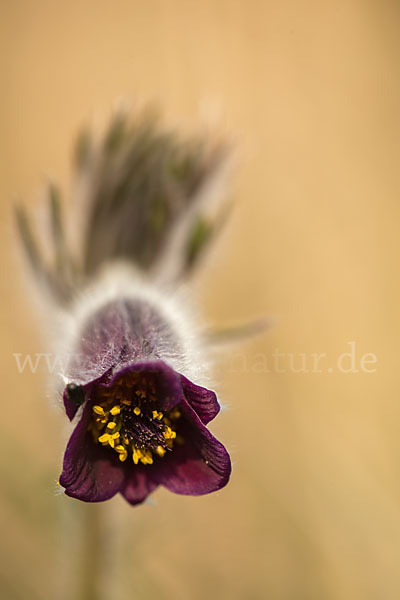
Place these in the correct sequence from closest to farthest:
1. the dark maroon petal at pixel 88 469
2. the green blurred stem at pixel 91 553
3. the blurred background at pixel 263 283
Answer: the dark maroon petal at pixel 88 469 → the green blurred stem at pixel 91 553 → the blurred background at pixel 263 283

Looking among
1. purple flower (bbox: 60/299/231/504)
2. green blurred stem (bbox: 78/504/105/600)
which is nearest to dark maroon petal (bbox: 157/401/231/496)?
purple flower (bbox: 60/299/231/504)

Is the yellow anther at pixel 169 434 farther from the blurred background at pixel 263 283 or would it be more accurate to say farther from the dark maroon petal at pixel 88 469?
the blurred background at pixel 263 283

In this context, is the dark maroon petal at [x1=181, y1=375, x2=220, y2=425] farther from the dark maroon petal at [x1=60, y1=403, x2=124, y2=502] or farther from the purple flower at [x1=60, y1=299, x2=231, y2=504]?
the dark maroon petal at [x1=60, y1=403, x2=124, y2=502]

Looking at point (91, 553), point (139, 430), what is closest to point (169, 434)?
point (139, 430)

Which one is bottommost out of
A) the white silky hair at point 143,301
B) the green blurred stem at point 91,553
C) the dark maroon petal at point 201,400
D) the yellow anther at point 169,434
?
the green blurred stem at point 91,553

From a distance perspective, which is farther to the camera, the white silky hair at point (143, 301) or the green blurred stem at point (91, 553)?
the green blurred stem at point (91, 553)

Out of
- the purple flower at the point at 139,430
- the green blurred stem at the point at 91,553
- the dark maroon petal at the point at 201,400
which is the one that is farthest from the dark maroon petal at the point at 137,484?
the green blurred stem at the point at 91,553

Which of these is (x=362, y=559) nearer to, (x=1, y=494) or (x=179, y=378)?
(x=1, y=494)
